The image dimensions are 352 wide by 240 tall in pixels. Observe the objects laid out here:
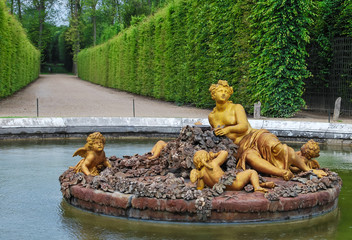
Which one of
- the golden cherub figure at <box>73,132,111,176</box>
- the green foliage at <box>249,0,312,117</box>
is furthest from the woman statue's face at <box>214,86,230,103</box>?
the green foliage at <box>249,0,312,117</box>

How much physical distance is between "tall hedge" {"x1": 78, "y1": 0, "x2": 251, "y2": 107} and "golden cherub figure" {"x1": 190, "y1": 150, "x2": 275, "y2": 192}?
10.2 meters

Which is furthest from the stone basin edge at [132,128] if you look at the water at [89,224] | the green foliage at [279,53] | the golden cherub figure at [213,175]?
the golden cherub figure at [213,175]

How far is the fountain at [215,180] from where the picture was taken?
166 inches

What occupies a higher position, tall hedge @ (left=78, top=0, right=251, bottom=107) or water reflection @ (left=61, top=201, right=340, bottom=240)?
tall hedge @ (left=78, top=0, right=251, bottom=107)

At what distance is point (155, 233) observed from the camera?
13.0 feet

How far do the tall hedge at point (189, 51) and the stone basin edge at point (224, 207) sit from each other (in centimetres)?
1037

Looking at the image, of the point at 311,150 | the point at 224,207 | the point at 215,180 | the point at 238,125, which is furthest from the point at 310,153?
the point at 224,207

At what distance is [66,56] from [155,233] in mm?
71192

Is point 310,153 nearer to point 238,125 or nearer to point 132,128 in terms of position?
point 238,125

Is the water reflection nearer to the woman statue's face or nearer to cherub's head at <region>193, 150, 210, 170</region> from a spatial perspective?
cherub's head at <region>193, 150, 210, 170</region>

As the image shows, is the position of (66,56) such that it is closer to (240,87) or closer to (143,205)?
(240,87)

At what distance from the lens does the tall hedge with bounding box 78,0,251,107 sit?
15.2m

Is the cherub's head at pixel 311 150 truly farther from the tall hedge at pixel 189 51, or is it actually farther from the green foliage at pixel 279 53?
the tall hedge at pixel 189 51

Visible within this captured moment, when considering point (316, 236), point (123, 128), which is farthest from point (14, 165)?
point (316, 236)
